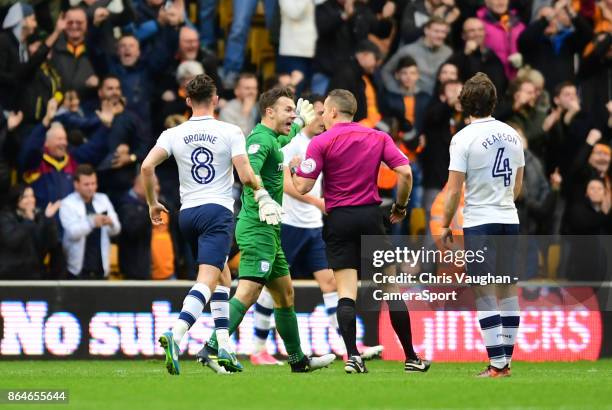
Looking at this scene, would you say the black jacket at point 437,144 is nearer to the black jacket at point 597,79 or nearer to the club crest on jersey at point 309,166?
the black jacket at point 597,79

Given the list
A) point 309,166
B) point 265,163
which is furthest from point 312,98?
point 309,166

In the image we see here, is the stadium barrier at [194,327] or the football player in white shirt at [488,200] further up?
the football player in white shirt at [488,200]

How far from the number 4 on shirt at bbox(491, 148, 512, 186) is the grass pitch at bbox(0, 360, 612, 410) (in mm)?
1656

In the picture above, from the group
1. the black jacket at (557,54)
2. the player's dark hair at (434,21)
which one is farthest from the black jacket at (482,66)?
the black jacket at (557,54)

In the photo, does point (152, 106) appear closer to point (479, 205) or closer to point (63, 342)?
point (63, 342)

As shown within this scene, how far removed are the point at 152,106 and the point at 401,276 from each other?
4328 millimetres

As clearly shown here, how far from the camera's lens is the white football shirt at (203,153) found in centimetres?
1243

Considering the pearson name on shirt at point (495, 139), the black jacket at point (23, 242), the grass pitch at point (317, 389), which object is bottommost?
the grass pitch at point (317, 389)

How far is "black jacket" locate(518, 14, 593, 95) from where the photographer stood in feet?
66.4

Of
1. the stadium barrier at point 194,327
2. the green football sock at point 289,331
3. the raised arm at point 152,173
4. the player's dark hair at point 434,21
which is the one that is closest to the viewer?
the raised arm at point 152,173

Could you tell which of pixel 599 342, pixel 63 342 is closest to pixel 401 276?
pixel 599 342

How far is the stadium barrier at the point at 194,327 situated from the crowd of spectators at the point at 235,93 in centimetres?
66

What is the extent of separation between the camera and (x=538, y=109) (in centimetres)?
1933

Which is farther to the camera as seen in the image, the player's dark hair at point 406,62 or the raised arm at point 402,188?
the player's dark hair at point 406,62
